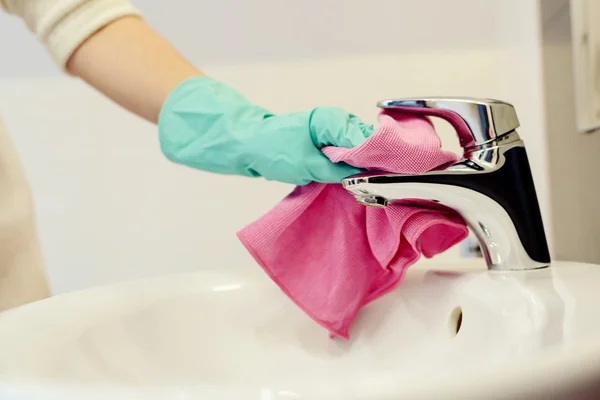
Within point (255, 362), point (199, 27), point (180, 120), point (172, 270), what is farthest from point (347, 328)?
point (199, 27)

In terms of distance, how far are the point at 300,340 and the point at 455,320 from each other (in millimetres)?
129

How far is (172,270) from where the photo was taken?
843 millimetres

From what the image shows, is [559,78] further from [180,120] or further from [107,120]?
[107,120]

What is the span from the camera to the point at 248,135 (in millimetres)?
459

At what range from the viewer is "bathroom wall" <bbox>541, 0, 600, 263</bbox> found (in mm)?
490

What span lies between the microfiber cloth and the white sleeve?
24 cm

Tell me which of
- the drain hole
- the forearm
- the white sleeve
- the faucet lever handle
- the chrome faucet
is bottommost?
the drain hole

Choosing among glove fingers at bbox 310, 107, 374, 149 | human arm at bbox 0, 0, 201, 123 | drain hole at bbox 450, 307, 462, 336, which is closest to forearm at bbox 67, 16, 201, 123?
human arm at bbox 0, 0, 201, 123

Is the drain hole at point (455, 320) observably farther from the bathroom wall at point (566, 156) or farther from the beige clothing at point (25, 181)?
the beige clothing at point (25, 181)

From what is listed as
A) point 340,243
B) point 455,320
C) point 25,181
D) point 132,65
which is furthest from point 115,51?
point 455,320

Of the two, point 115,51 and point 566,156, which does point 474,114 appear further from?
point 115,51

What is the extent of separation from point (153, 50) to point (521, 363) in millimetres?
431

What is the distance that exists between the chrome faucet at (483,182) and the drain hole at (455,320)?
49mm

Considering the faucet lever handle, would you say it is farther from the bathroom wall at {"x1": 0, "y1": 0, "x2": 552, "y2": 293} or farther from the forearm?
the bathroom wall at {"x1": 0, "y1": 0, "x2": 552, "y2": 293}
